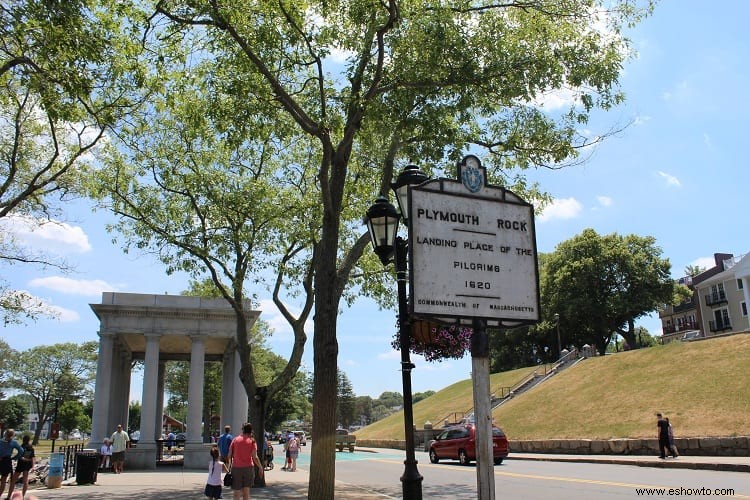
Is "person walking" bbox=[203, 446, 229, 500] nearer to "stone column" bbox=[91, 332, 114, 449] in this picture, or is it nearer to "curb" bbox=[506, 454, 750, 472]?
"curb" bbox=[506, 454, 750, 472]

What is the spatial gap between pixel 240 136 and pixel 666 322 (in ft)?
325

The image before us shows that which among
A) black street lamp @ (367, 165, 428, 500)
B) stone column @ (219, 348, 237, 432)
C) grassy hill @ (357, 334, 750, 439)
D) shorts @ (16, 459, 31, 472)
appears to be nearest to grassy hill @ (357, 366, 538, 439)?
grassy hill @ (357, 334, 750, 439)

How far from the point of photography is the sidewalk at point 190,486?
1562 centimetres

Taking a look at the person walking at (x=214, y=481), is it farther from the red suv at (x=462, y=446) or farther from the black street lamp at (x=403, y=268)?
the red suv at (x=462, y=446)

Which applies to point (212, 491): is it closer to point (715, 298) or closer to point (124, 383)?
point (124, 383)

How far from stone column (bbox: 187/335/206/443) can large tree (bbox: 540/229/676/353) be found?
47885mm

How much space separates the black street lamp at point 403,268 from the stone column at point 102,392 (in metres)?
22.2

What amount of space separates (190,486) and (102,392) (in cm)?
1055

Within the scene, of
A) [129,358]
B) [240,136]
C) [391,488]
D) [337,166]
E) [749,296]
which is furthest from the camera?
[749,296]

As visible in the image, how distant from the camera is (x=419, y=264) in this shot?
5.14 m

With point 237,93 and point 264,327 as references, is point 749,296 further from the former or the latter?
point 237,93

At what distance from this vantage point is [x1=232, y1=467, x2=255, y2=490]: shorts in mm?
11578

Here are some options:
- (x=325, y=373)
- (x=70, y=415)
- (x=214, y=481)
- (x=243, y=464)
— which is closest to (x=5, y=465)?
(x=214, y=481)

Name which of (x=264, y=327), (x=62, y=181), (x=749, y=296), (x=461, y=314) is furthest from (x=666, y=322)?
(x=461, y=314)
